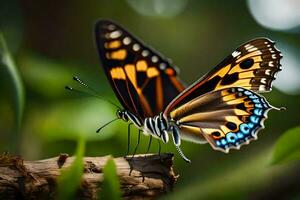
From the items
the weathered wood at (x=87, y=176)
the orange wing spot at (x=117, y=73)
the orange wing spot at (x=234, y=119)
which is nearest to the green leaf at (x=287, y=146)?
the weathered wood at (x=87, y=176)

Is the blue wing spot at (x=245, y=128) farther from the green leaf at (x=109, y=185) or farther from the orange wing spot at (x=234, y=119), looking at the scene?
the green leaf at (x=109, y=185)

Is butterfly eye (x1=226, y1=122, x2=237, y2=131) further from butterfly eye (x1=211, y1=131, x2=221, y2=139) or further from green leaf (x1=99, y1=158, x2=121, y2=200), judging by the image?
green leaf (x1=99, y1=158, x2=121, y2=200)

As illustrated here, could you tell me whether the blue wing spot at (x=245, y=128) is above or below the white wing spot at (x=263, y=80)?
below

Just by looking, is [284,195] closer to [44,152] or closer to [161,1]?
[44,152]

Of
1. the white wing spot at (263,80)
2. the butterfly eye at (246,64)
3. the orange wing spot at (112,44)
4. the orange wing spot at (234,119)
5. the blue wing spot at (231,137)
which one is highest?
the orange wing spot at (112,44)

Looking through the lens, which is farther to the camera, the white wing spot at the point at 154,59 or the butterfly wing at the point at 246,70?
the white wing spot at the point at 154,59

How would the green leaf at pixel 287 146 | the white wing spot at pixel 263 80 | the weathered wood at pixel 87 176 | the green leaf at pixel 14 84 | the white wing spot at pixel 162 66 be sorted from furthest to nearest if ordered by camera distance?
the white wing spot at pixel 162 66, the white wing spot at pixel 263 80, the green leaf at pixel 14 84, the green leaf at pixel 287 146, the weathered wood at pixel 87 176

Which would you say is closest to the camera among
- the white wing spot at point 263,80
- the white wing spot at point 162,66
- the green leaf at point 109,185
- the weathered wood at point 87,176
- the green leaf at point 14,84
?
the green leaf at point 109,185
